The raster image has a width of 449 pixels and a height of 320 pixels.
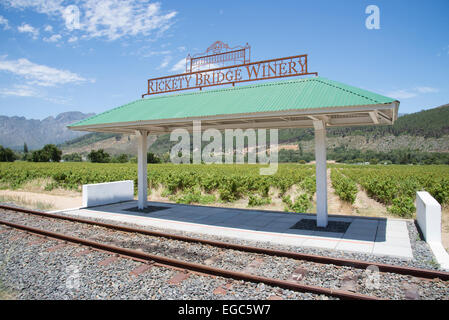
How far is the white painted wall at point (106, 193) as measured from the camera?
13.3 m

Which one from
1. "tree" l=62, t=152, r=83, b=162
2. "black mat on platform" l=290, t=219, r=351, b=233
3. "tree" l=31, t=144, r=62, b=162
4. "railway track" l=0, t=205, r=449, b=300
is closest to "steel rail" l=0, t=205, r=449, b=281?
"railway track" l=0, t=205, r=449, b=300

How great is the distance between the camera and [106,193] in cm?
1427

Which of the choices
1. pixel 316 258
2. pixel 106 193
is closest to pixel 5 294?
pixel 316 258

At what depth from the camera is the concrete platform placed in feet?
24.0

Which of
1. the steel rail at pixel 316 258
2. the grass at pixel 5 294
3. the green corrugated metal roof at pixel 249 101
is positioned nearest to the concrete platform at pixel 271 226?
the steel rail at pixel 316 258

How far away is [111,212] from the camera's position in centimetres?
1216

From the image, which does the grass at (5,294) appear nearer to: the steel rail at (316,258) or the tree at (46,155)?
the steel rail at (316,258)

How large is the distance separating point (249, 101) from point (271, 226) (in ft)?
12.7

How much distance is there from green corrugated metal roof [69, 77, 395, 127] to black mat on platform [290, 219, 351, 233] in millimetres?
3562
